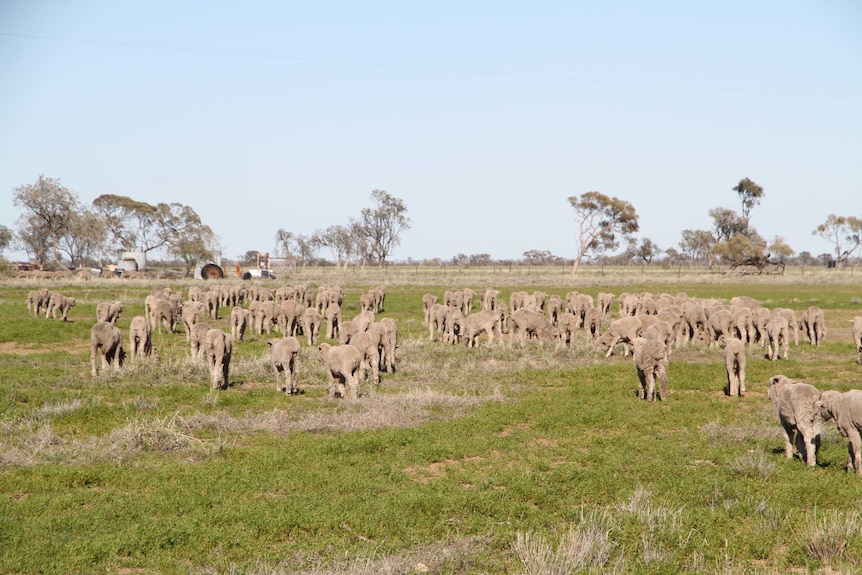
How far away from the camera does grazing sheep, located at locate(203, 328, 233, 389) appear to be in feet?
53.8

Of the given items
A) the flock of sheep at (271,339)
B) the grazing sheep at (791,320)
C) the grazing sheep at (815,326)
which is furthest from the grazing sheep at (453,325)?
the grazing sheep at (815,326)

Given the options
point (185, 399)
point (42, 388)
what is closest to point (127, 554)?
point (185, 399)

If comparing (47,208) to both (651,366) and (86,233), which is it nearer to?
(86,233)

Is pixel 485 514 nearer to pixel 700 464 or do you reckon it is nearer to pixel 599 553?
pixel 599 553

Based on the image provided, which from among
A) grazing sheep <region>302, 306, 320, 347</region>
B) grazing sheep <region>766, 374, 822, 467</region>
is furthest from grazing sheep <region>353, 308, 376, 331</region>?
grazing sheep <region>766, 374, 822, 467</region>

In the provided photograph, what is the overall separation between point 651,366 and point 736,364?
282 cm

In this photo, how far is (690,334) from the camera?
89.3 feet

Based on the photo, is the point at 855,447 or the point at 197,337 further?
the point at 197,337

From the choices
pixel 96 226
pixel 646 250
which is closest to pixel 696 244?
pixel 646 250

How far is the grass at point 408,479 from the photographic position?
7445 mm

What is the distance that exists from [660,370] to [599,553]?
908 cm

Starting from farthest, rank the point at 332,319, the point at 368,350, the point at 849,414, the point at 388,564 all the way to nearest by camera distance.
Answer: the point at 332,319 → the point at 368,350 → the point at 849,414 → the point at 388,564

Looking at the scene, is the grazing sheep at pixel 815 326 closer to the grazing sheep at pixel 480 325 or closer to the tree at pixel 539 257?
the grazing sheep at pixel 480 325

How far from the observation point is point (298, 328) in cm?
3034
